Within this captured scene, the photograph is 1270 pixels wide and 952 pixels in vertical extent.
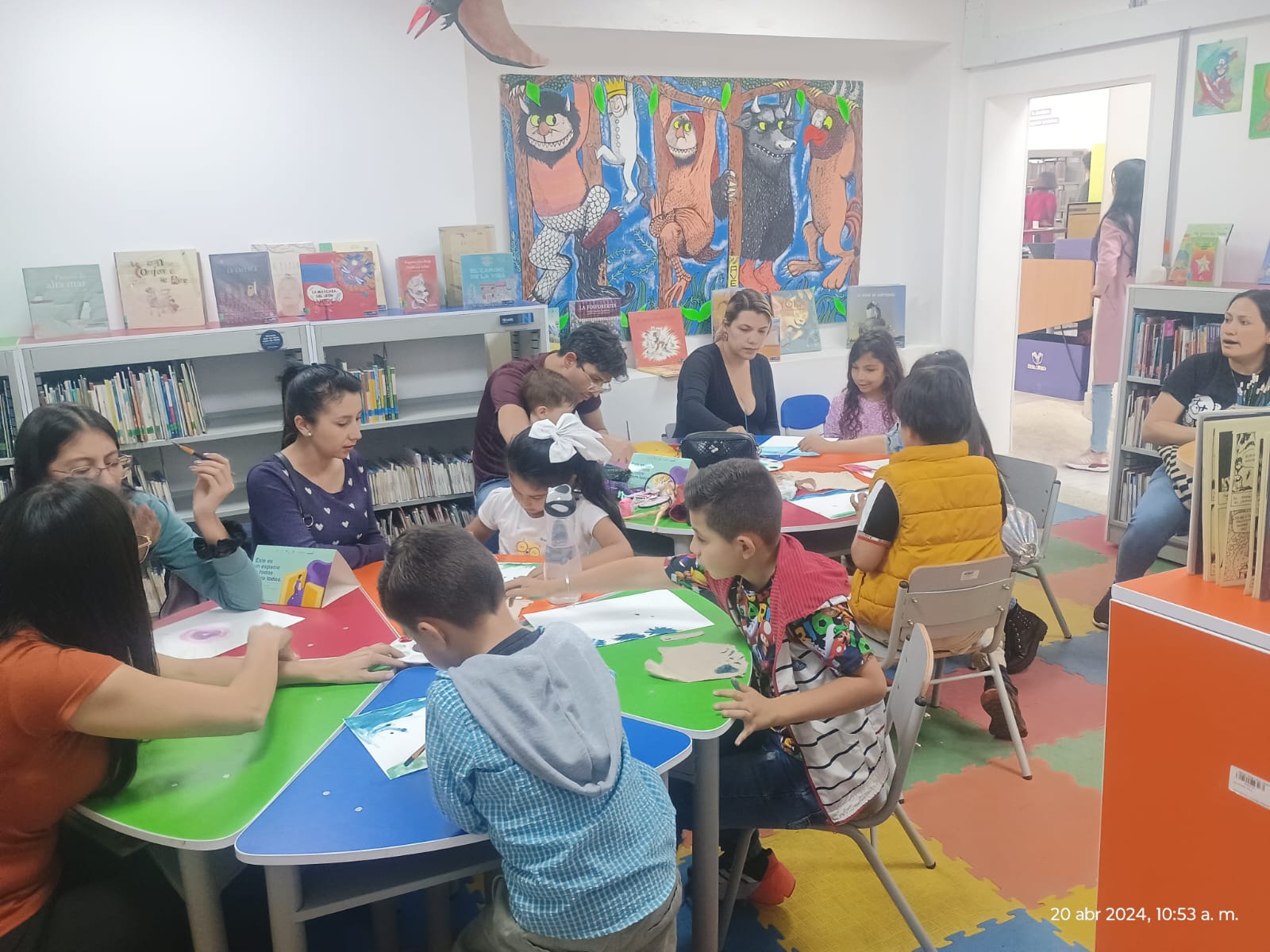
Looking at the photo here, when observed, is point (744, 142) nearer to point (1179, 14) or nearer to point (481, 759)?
point (1179, 14)

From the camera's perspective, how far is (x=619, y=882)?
1522 millimetres

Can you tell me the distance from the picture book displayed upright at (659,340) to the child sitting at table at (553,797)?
410cm

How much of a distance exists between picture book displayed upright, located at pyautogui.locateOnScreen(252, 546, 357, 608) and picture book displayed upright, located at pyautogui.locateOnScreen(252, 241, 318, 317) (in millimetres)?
2043

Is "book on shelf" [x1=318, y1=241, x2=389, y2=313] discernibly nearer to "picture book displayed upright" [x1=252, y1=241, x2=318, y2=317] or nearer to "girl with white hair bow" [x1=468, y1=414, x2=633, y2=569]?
"picture book displayed upright" [x1=252, y1=241, x2=318, y2=317]

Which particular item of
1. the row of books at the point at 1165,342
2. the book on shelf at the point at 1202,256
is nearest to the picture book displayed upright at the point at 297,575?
the row of books at the point at 1165,342

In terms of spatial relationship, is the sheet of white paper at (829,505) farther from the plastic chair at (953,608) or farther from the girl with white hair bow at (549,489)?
the girl with white hair bow at (549,489)

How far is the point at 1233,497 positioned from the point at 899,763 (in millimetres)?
840

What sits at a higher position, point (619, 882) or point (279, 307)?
point (279, 307)

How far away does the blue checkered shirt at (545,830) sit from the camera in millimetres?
1475

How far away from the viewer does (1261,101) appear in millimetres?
4617

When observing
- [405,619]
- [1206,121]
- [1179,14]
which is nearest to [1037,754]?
[405,619]

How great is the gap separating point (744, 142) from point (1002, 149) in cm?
175

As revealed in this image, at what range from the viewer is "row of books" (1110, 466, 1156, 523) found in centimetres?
498

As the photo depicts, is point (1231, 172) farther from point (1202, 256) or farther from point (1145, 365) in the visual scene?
point (1145, 365)
